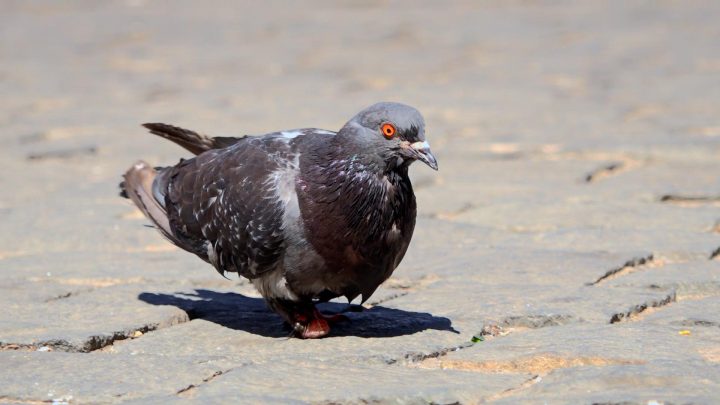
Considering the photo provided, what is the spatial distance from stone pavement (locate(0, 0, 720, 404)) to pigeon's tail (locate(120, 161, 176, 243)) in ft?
0.97

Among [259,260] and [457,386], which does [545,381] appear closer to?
[457,386]

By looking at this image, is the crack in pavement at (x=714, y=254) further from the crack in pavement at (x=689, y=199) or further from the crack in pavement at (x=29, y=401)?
the crack in pavement at (x=29, y=401)

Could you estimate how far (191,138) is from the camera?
17.4ft

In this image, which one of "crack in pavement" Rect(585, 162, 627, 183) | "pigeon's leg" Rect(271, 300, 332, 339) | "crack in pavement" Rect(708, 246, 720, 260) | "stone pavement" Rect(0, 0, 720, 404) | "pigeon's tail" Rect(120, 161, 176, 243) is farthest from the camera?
"crack in pavement" Rect(585, 162, 627, 183)

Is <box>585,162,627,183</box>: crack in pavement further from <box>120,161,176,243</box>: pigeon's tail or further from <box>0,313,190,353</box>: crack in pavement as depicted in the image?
<box>0,313,190,353</box>: crack in pavement

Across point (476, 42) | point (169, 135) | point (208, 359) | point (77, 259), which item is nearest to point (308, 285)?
point (208, 359)

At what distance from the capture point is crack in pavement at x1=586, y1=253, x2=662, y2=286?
530 cm

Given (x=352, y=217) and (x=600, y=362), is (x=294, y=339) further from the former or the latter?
(x=600, y=362)

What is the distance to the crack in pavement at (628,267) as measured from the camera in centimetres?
530

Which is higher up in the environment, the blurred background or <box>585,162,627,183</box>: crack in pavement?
the blurred background

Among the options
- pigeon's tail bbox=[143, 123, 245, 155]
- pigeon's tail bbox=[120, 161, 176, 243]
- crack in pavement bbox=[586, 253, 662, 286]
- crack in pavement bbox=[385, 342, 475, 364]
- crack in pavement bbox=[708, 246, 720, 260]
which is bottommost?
crack in pavement bbox=[385, 342, 475, 364]

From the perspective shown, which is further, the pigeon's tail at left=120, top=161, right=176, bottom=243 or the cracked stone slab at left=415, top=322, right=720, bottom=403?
the pigeon's tail at left=120, top=161, right=176, bottom=243

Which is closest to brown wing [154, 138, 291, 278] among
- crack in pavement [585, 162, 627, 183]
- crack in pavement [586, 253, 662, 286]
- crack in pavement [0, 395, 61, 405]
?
crack in pavement [0, 395, 61, 405]

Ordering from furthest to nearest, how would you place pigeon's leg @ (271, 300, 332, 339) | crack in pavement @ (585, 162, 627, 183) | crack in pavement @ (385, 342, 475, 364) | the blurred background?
the blurred background → crack in pavement @ (585, 162, 627, 183) → pigeon's leg @ (271, 300, 332, 339) → crack in pavement @ (385, 342, 475, 364)
